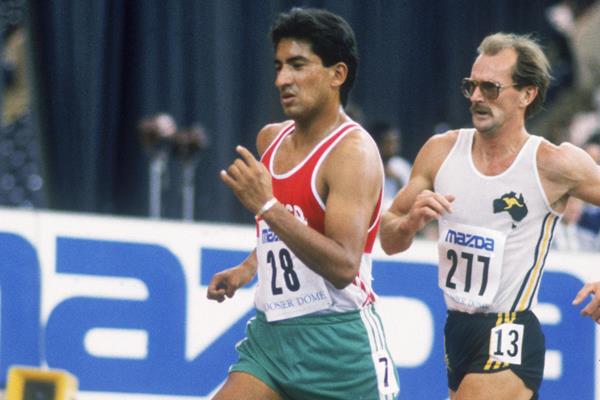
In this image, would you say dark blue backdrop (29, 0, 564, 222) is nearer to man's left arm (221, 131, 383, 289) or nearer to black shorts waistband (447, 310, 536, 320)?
black shorts waistband (447, 310, 536, 320)

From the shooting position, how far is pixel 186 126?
9461 millimetres

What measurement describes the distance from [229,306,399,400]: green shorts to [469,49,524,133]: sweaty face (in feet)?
3.87

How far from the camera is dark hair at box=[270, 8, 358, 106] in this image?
4504 mm

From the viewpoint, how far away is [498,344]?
17.3 feet

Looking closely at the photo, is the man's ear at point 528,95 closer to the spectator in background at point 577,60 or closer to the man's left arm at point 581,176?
the man's left arm at point 581,176

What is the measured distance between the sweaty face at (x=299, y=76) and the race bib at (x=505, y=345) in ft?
4.53

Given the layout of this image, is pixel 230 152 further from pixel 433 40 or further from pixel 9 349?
pixel 9 349

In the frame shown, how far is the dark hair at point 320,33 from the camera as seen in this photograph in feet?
14.8

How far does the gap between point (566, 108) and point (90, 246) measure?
6.36m

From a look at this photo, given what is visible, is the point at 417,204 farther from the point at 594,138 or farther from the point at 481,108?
the point at 594,138

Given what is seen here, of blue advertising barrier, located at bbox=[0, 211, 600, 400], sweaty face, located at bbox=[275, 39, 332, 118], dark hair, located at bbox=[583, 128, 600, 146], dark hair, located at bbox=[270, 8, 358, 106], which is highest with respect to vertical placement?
dark hair, located at bbox=[270, 8, 358, 106]

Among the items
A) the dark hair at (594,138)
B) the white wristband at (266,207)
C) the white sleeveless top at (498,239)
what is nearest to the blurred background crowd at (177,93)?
the dark hair at (594,138)

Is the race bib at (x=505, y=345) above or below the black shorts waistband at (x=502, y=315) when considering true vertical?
below

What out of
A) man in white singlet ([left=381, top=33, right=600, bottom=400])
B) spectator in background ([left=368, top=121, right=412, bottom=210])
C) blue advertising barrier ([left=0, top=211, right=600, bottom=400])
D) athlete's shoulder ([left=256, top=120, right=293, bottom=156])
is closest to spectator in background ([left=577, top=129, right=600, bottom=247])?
spectator in background ([left=368, top=121, right=412, bottom=210])
